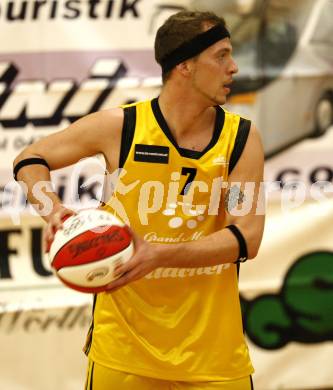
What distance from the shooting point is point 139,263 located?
8.76 ft

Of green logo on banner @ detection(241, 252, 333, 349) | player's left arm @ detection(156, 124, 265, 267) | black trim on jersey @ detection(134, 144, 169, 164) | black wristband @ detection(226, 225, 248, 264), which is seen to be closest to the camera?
player's left arm @ detection(156, 124, 265, 267)

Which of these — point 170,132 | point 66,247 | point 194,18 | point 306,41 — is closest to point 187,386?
point 66,247

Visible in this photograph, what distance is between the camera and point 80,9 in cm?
469

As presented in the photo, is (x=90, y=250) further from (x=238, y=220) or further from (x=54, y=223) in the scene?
(x=238, y=220)

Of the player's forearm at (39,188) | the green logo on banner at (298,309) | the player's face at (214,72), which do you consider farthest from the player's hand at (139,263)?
the green logo on banner at (298,309)

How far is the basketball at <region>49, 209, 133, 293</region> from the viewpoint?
8.83 ft

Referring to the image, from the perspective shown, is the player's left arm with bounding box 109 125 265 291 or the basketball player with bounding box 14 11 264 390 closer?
the player's left arm with bounding box 109 125 265 291

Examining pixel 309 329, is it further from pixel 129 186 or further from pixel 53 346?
pixel 129 186

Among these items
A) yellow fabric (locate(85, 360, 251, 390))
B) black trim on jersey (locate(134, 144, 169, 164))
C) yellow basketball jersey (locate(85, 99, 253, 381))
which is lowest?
yellow fabric (locate(85, 360, 251, 390))

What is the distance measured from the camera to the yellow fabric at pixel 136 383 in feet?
9.98

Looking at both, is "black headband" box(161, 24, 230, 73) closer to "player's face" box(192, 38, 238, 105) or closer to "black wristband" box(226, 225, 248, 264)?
"player's face" box(192, 38, 238, 105)

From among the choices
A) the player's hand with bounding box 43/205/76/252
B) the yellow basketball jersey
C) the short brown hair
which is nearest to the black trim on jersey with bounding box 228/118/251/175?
the yellow basketball jersey

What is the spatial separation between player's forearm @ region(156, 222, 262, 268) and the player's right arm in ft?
1.54

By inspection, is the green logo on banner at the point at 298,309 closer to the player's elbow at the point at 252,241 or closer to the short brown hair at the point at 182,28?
the player's elbow at the point at 252,241
